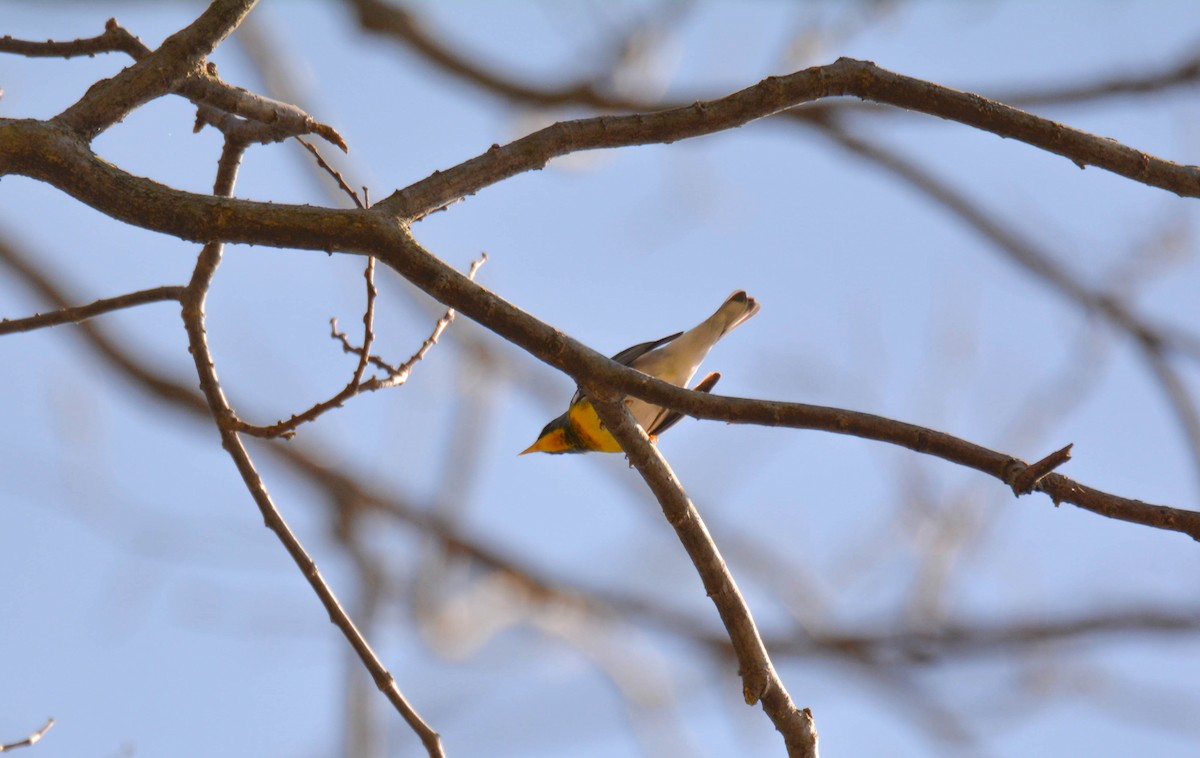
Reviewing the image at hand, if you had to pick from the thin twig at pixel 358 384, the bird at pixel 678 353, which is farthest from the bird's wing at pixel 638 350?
the thin twig at pixel 358 384

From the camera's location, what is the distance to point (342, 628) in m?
2.88

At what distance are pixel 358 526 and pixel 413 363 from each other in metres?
4.78

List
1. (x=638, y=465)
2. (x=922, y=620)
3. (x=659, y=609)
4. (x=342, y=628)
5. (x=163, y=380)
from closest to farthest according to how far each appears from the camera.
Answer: (x=638, y=465) → (x=342, y=628) → (x=163, y=380) → (x=922, y=620) → (x=659, y=609)

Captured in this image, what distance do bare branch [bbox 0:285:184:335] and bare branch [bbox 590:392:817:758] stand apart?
137 centimetres

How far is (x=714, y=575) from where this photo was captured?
2.47 metres

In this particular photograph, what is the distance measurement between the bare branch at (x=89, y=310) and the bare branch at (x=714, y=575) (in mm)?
1374

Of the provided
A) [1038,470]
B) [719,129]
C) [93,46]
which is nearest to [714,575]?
[1038,470]

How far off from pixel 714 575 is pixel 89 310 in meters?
1.81

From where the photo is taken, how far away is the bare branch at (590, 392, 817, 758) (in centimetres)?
247

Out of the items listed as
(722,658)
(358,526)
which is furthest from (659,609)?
(358,526)

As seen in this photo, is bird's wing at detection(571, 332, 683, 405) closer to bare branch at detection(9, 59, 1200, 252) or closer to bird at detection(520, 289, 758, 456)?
bird at detection(520, 289, 758, 456)

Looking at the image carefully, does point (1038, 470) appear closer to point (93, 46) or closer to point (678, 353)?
point (93, 46)

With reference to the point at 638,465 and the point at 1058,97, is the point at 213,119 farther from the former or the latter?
the point at 1058,97

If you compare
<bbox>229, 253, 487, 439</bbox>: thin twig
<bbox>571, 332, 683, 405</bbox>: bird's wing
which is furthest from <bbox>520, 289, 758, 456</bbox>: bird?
<bbox>229, 253, 487, 439</bbox>: thin twig
